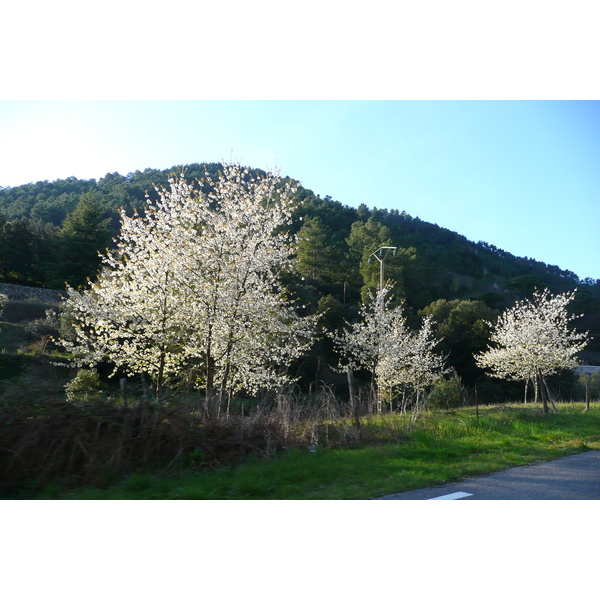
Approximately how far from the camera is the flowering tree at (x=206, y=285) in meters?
12.1

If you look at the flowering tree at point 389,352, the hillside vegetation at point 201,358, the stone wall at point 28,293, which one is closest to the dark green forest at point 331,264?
the stone wall at point 28,293

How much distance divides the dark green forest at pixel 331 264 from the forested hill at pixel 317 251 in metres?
0.11

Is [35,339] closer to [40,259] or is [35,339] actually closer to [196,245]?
[40,259]

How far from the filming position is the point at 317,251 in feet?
151

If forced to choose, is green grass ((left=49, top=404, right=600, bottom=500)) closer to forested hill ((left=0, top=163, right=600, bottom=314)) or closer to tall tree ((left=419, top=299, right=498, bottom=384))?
forested hill ((left=0, top=163, right=600, bottom=314))

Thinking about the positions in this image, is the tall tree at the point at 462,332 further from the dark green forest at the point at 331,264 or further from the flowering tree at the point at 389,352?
the flowering tree at the point at 389,352

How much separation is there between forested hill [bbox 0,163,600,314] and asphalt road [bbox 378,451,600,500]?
29661 millimetres

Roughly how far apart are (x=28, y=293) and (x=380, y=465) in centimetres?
4209

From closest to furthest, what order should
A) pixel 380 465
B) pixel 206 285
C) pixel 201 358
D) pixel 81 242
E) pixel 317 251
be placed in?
pixel 380 465
pixel 206 285
pixel 201 358
pixel 81 242
pixel 317 251

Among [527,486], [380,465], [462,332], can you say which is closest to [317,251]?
[462,332]

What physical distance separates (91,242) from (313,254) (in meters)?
21.0

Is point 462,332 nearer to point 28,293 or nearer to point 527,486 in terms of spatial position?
point 527,486

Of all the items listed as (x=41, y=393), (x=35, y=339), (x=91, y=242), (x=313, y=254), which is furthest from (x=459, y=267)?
(x=41, y=393)

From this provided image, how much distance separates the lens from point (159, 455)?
663cm
